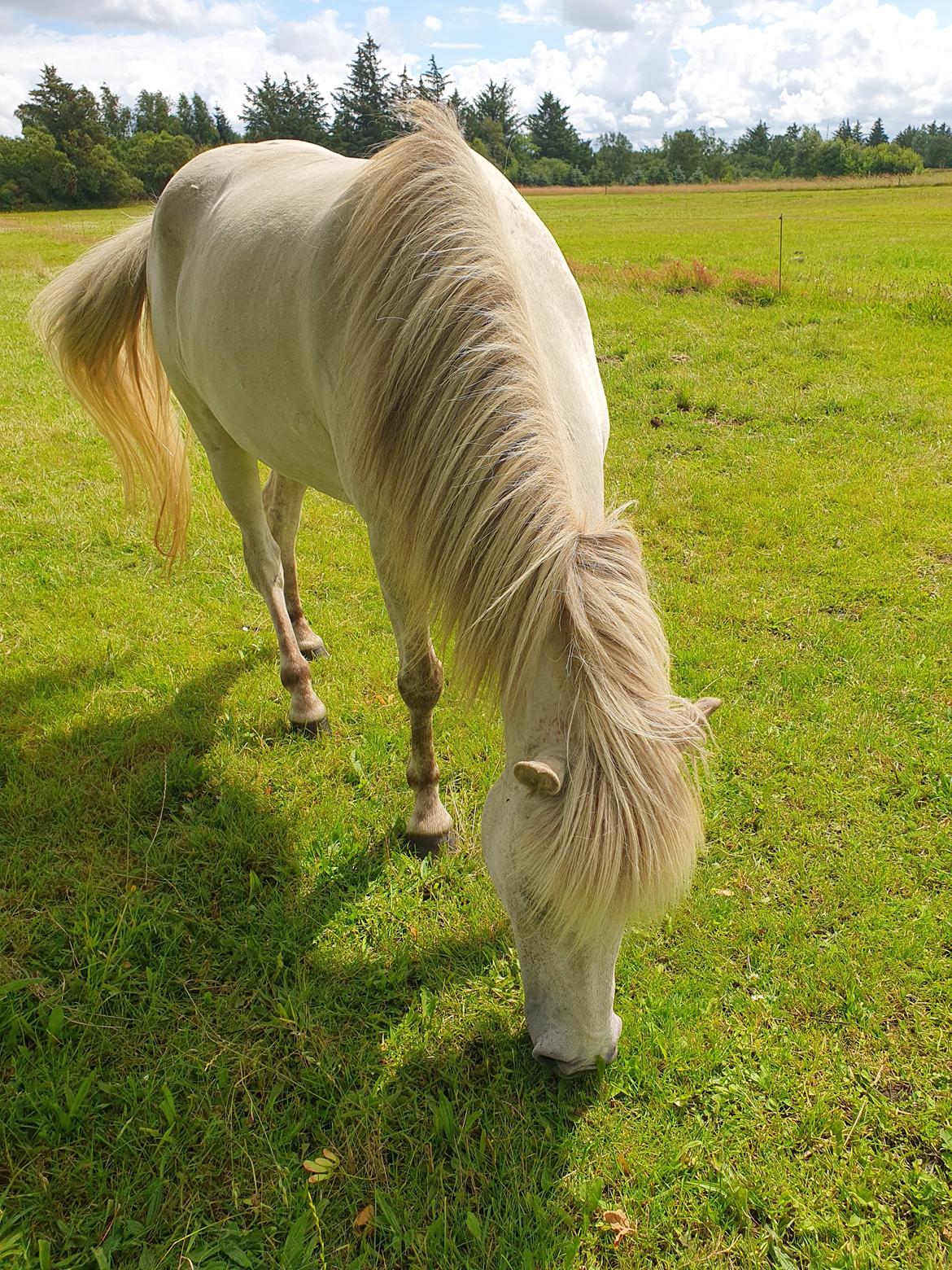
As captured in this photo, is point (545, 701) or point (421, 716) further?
point (421, 716)

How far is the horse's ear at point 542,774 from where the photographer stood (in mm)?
1518

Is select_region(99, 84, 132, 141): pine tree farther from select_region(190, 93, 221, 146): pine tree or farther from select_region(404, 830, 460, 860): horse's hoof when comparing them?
select_region(404, 830, 460, 860): horse's hoof

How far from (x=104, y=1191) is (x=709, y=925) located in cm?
195

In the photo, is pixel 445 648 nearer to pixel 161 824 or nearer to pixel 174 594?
pixel 161 824

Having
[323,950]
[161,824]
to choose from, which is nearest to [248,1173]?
[323,950]

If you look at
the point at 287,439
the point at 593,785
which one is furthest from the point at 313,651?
the point at 593,785

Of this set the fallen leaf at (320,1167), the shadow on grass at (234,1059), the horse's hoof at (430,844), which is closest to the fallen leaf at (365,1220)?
the shadow on grass at (234,1059)

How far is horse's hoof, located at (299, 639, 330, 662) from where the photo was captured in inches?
161

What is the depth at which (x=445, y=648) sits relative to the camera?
2.06 m

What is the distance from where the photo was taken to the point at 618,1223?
6.10 ft

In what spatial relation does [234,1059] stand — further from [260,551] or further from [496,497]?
[260,551]

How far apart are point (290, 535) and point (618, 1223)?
3283mm

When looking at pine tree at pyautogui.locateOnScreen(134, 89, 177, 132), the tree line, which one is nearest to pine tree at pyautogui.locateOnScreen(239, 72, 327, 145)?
the tree line

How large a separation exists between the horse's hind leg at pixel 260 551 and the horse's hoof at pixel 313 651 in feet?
1.36
